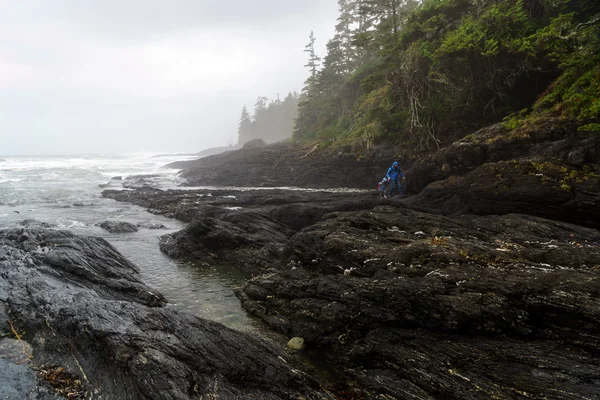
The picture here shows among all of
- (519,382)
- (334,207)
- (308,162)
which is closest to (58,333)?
(519,382)

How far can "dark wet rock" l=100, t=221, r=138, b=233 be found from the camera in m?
18.7

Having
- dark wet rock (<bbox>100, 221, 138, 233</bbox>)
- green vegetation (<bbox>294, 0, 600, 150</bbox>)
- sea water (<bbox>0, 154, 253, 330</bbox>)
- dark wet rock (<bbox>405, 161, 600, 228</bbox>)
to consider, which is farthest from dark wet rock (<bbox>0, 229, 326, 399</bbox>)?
green vegetation (<bbox>294, 0, 600, 150</bbox>)

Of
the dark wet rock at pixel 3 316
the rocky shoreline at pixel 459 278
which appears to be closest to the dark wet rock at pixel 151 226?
the rocky shoreline at pixel 459 278

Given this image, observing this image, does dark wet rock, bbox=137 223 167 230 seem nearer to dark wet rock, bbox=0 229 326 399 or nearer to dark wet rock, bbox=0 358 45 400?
dark wet rock, bbox=0 229 326 399

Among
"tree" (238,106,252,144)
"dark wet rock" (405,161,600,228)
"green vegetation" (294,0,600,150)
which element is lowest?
"dark wet rock" (405,161,600,228)

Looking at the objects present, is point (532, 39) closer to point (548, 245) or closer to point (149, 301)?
point (548, 245)

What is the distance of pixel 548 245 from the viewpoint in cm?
834

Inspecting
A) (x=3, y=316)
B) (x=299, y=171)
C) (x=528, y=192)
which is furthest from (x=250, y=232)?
(x=299, y=171)

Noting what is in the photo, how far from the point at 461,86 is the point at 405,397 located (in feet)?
68.7

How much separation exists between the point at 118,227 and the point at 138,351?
15.9 m

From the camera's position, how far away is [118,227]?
1891cm

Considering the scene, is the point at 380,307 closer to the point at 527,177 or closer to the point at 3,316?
the point at 527,177

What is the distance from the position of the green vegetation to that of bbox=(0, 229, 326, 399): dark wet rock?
15378 mm

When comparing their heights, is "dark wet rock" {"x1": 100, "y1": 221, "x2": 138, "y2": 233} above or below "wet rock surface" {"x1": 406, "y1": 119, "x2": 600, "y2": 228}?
below
